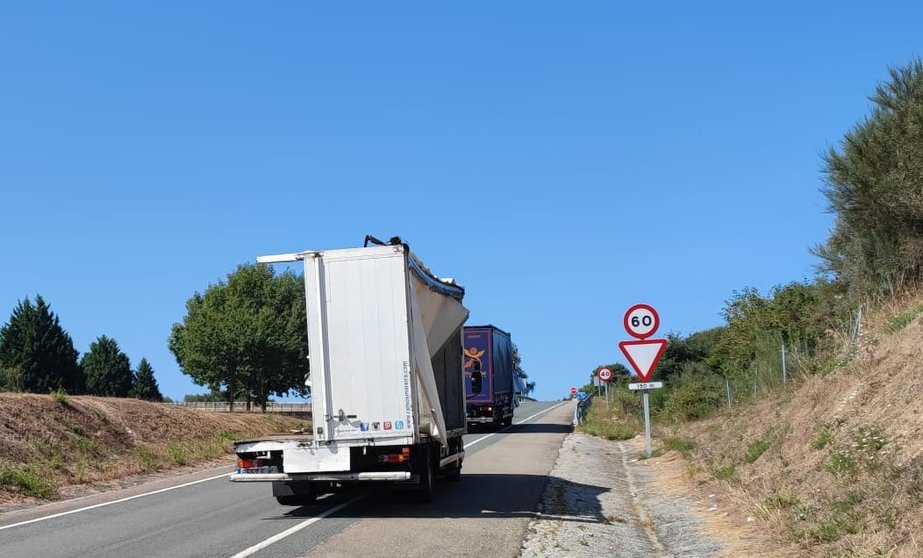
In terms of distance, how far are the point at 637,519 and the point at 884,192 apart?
27.0 feet

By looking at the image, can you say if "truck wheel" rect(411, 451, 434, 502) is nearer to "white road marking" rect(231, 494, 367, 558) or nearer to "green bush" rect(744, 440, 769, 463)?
"white road marking" rect(231, 494, 367, 558)

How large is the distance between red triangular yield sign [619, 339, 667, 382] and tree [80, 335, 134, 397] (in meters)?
85.8

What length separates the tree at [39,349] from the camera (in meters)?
81.6

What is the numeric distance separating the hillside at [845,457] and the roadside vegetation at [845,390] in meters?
0.02

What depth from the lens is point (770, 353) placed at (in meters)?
Answer: 17.6

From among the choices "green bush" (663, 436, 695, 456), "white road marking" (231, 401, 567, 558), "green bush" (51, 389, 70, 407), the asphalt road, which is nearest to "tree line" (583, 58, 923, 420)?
"green bush" (663, 436, 695, 456)

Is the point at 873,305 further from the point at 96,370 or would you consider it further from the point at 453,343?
the point at 96,370

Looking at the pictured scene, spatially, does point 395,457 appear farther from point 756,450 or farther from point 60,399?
point 60,399

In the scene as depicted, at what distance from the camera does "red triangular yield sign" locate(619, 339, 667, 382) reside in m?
16.5

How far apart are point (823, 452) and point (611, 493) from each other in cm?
452

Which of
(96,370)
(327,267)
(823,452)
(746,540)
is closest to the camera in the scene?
(746,540)

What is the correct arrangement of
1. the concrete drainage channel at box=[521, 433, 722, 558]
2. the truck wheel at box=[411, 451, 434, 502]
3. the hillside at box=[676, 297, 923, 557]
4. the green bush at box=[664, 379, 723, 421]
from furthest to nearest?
the green bush at box=[664, 379, 723, 421] < the truck wheel at box=[411, 451, 434, 502] < the concrete drainage channel at box=[521, 433, 722, 558] < the hillside at box=[676, 297, 923, 557]

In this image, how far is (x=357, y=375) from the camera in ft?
36.3

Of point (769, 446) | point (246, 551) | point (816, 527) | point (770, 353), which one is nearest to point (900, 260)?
point (770, 353)
